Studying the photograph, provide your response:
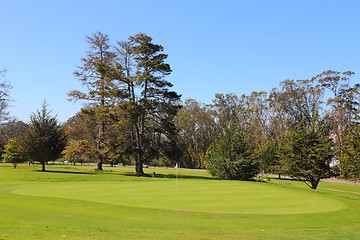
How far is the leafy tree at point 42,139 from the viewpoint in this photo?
148ft

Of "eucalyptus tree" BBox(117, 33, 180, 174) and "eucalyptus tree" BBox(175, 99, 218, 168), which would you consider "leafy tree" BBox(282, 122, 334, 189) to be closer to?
"eucalyptus tree" BBox(117, 33, 180, 174)

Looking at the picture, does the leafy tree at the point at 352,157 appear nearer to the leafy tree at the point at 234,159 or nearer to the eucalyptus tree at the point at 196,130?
the leafy tree at the point at 234,159

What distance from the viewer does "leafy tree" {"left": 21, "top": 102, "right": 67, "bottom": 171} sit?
4516cm

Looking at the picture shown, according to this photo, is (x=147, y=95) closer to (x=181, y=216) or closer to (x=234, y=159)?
(x=234, y=159)

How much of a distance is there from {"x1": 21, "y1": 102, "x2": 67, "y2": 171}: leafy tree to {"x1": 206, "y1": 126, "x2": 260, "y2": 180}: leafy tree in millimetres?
21261

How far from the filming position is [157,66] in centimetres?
4966

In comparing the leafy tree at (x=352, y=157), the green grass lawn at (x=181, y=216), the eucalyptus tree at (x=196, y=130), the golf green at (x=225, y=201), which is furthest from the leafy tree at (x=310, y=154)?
the eucalyptus tree at (x=196, y=130)

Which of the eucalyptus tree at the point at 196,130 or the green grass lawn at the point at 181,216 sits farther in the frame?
the eucalyptus tree at the point at 196,130

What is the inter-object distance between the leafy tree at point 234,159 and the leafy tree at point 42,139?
2126 cm

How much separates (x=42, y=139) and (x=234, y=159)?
24.4 m


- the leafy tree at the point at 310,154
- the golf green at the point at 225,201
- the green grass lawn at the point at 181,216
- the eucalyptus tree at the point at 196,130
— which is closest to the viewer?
the green grass lawn at the point at 181,216

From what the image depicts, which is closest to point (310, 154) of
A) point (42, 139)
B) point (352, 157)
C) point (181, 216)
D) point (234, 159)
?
point (352, 157)

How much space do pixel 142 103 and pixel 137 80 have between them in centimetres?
330

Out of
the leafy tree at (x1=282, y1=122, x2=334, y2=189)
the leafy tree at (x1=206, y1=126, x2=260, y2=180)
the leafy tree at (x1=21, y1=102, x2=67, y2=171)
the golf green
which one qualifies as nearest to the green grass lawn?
the golf green
